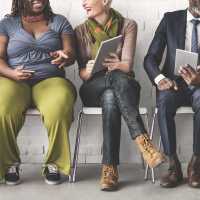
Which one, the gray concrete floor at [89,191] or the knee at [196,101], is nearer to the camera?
the gray concrete floor at [89,191]

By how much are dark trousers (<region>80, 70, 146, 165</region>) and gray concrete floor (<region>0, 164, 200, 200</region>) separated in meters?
0.20

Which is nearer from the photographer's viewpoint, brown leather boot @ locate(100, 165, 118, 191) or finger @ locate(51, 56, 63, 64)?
brown leather boot @ locate(100, 165, 118, 191)

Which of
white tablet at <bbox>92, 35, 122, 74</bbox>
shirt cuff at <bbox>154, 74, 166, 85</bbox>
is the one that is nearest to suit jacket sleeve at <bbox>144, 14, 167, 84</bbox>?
shirt cuff at <bbox>154, 74, 166, 85</bbox>

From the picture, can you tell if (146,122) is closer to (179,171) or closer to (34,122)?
(179,171)

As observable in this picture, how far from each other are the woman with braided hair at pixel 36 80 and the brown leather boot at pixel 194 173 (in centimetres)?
75

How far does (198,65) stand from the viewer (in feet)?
11.5

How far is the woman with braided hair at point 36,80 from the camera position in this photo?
131 inches

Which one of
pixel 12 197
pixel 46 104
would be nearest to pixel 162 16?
pixel 46 104

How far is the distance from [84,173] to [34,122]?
589 mm

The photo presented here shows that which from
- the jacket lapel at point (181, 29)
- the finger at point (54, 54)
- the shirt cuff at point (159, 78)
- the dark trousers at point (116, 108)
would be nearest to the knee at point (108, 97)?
the dark trousers at point (116, 108)

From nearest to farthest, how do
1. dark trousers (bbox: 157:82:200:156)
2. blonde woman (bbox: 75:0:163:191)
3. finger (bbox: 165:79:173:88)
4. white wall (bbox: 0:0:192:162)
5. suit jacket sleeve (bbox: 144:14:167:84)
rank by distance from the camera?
blonde woman (bbox: 75:0:163:191), dark trousers (bbox: 157:82:200:156), finger (bbox: 165:79:173:88), suit jacket sleeve (bbox: 144:14:167:84), white wall (bbox: 0:0:192:162)

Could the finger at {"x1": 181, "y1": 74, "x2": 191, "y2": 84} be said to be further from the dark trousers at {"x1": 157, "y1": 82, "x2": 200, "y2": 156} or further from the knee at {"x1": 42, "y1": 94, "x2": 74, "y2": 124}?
the knee at {"x1": 42, "y1": 94, "x2": 74, "y2": 124}

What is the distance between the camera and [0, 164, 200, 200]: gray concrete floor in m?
3.17

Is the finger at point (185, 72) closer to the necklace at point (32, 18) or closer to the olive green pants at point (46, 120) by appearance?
the olive green pants at point (46, 120)
